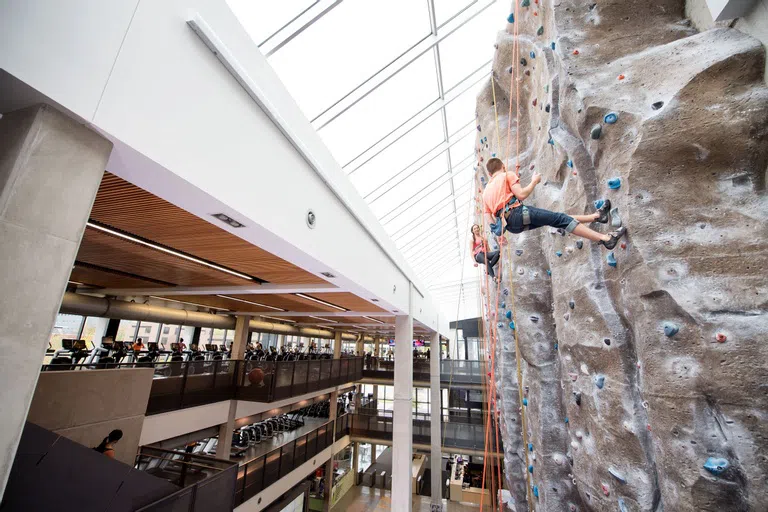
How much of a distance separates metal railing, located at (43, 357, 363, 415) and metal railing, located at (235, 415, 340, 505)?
188 centimetres

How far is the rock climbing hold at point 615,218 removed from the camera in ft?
7.59

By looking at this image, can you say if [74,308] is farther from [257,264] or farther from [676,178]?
[676,178]

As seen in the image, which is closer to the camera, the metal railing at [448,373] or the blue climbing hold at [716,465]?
the blue climbing hold at [716,465]

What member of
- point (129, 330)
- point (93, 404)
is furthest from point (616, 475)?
point (129, 330)

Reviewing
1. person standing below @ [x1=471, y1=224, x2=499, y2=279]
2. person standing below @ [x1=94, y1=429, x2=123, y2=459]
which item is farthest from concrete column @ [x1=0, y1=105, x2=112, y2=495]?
person standing below @ [x1=94, y1=429, x2=123, y2=459]

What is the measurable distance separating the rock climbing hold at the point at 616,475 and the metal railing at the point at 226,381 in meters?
7.23

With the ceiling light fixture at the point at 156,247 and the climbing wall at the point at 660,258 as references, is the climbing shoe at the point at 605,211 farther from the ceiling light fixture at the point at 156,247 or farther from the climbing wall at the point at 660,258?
the ceiling light fixture at the point at 156,247

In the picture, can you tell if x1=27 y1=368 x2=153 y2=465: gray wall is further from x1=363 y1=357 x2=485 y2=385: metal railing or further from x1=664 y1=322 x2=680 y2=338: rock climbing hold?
x1=363 y1=357 x2=485 y2=385: metal railing

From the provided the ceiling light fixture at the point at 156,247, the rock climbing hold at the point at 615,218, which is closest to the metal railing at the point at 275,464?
the ceiling light fixture at the point at 156,247

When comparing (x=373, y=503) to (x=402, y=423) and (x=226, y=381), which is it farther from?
(x=402, y=423)

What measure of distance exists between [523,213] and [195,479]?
4850 mm

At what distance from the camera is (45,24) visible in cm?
120

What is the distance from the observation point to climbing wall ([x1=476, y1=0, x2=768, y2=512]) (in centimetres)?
180

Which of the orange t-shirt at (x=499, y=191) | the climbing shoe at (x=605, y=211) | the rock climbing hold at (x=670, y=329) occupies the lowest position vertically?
the rock climbing hold at (x=670, y=329)
